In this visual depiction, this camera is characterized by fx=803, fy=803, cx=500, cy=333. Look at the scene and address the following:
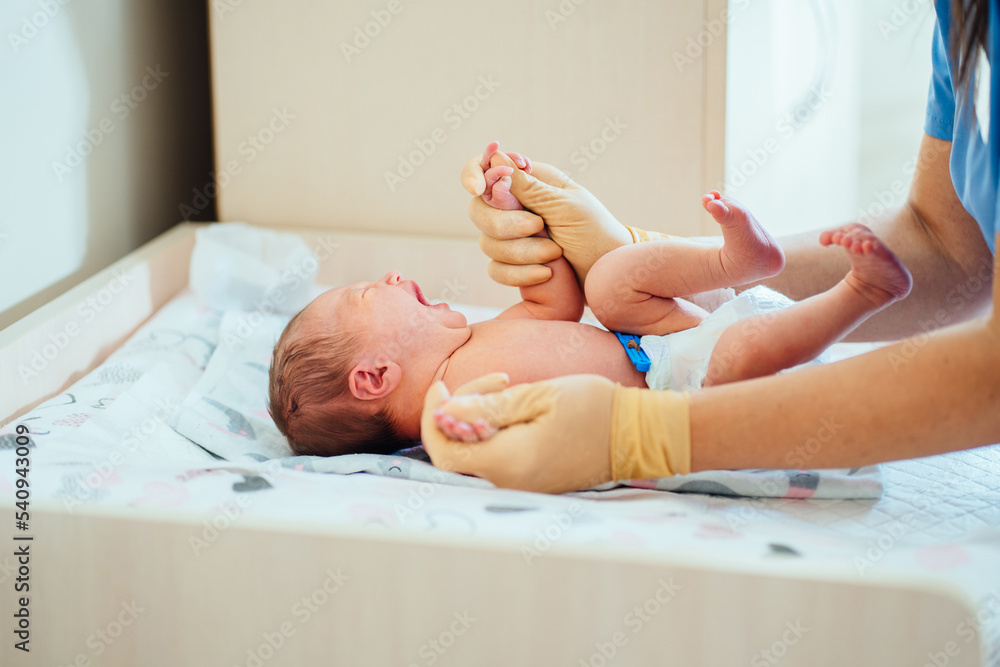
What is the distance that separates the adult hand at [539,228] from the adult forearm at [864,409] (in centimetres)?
35

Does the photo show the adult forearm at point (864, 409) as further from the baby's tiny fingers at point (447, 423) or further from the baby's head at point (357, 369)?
the baby's head at point (357, 369)

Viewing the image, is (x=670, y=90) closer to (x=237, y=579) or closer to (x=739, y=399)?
(x=739, y=399)

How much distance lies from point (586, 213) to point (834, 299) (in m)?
0.35

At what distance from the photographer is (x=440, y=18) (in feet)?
5.19

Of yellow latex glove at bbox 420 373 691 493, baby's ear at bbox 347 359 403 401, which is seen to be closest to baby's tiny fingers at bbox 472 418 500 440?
yellow latex glove at bbox 420 373 691 493

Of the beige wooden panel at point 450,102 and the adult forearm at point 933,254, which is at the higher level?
the beige wooden panel at point 450,102

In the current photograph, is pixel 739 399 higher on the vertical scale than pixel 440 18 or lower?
lower

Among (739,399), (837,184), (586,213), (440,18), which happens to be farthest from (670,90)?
(837,184)

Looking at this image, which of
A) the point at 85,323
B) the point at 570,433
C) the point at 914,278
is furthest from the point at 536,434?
the point at 85,323

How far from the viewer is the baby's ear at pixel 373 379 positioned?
3.39 feet

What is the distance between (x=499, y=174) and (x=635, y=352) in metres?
0.29

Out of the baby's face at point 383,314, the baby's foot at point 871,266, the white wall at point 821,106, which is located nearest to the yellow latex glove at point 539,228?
the baby's face at point 383,314

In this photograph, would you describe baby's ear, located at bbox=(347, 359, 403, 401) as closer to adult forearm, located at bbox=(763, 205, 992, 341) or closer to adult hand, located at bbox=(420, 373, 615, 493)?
adult hand, located at bbox=(420, 373, 615, 493)

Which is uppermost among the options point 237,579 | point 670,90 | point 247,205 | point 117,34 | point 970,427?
point 117,34
